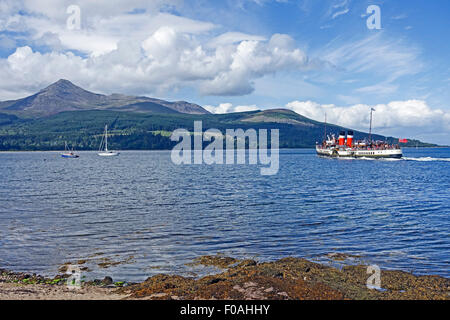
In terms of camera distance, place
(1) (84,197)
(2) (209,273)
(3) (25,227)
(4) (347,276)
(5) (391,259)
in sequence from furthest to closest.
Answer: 1. (1) (84,197)
2. (3) (25,227)
3. (5) (391,259)
4. (2) (209,273)
5. (4) (347,276)

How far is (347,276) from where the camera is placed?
20844 millimetres

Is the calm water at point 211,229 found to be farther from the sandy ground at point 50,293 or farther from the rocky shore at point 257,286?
the sandy ground at point 50,293

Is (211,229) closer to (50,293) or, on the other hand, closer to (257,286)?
(257,286)

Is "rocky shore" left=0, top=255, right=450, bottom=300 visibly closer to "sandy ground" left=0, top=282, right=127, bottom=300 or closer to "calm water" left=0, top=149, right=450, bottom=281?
"sandy ground" left=0, top=282, right=127, bottom=300

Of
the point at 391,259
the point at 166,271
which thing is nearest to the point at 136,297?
the point at 166,271

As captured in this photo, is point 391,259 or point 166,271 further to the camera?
point 391,259

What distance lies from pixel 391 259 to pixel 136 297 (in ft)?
56.8

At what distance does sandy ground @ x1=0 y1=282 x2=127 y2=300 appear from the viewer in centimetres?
1753

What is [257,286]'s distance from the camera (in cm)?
1792

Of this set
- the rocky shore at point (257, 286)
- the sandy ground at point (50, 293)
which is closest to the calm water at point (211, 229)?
the rocky shore at point (257, 286)

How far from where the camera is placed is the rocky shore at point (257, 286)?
17.3 meters

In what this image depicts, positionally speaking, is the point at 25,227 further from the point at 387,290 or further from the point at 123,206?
the point at 387,290

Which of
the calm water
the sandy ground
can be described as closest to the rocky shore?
the sandy ground

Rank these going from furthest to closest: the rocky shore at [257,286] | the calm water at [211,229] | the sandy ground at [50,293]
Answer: the calm water at [211,229]
the sandy ground at [50,293]
the rocky shore at [257,286]
